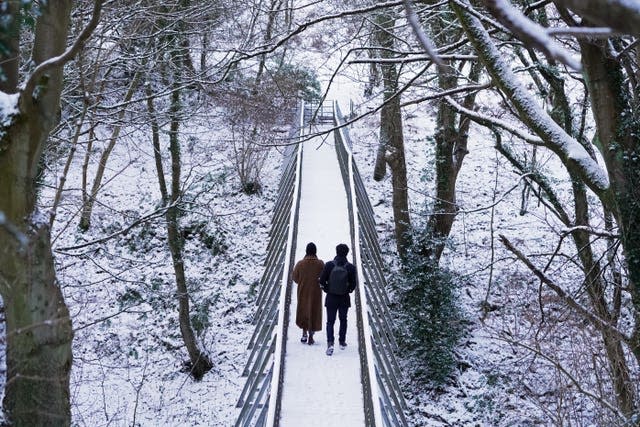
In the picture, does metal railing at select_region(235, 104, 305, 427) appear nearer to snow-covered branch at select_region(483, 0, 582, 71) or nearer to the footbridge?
the footbridge

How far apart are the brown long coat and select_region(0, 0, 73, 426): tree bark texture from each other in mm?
4337

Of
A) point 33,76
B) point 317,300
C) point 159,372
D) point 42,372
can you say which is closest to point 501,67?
point 33,76

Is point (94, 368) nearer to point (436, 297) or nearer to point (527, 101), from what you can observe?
point (436, 297)

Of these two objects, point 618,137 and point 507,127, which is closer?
point 618,137

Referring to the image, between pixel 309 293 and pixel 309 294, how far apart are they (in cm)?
1

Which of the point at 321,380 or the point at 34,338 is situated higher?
the point at 34,338

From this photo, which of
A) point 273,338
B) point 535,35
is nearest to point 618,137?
point 535,35

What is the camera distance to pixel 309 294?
8.61 metres

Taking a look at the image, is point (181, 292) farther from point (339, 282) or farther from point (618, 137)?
point (618, 137)

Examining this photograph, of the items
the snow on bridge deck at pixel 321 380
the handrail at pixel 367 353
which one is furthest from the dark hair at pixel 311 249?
the snow on bridge deck at pixel 321 380

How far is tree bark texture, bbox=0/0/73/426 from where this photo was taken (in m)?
4.22

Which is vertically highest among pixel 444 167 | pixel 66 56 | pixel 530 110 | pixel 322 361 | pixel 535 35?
pixel 444 167

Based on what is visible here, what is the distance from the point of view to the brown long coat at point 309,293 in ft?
28.2

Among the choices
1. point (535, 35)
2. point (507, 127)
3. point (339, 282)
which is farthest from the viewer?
point (339, 282)
